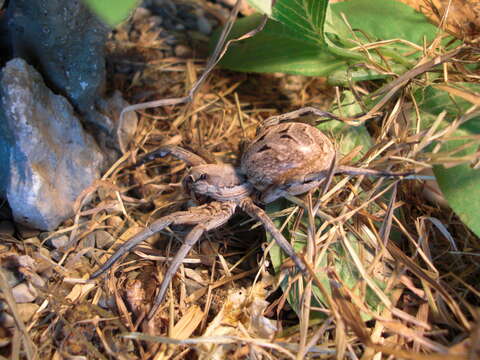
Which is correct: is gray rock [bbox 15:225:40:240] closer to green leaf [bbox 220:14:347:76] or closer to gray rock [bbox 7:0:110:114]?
gray rock [bbox 7:0:110:114]

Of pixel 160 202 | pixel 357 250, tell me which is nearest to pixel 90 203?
pixel 160 202

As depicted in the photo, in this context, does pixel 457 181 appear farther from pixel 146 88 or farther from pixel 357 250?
pixel 146 88

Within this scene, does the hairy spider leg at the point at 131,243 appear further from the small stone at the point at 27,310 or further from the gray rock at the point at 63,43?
the gray rock at the point at 63,43

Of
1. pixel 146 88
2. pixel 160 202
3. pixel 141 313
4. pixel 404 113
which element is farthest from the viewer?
pixel 146 88

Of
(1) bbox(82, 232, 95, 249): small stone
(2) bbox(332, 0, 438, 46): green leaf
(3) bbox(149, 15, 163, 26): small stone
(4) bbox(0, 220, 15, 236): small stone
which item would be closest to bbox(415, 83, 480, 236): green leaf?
(2) bbox(332, 0, 438, 46): green leaf

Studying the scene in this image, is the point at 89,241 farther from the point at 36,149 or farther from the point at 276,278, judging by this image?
the point at 276,278

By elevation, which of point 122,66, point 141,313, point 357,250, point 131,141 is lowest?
point 141,313
